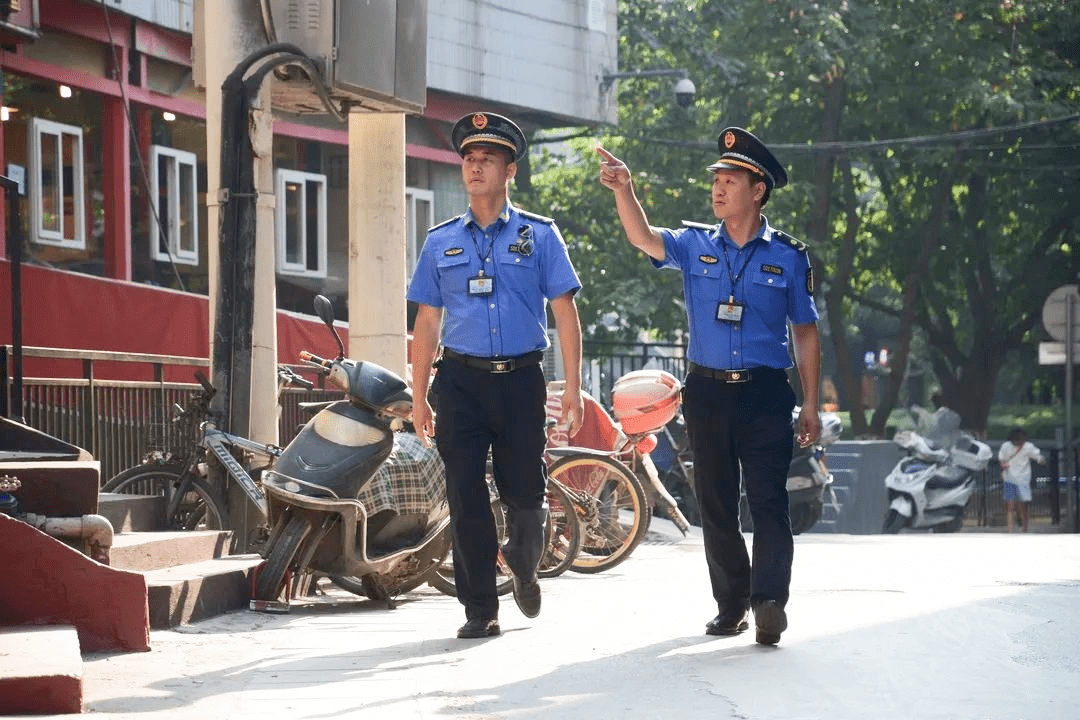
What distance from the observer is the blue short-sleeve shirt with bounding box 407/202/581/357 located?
7828 mm

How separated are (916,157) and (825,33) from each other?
114 inches

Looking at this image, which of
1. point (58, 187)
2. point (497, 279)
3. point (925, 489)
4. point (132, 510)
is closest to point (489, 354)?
point (497, 279)

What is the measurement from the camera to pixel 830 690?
245 inches

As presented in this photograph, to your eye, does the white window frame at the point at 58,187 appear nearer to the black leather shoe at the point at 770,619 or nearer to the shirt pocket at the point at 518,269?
the shirt pocket at the point at 518,269

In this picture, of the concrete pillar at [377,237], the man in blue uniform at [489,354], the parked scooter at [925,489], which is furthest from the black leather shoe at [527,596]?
the parked scooter at [925,489]

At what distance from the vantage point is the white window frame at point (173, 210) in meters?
21.2

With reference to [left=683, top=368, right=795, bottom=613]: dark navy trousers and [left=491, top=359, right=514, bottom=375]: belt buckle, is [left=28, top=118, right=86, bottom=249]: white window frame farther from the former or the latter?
[left=683, top=368, right=795, bottom=613]: dark navy trousers

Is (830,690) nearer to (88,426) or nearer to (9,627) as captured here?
(9,627)

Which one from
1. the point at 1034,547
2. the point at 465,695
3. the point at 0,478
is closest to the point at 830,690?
the point at 465,695

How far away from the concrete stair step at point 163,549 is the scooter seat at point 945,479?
51.4 feet

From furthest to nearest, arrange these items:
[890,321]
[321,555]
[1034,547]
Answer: [890,321] < [1034,547] < [321,555]

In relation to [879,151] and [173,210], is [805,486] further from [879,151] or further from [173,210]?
[879,151]

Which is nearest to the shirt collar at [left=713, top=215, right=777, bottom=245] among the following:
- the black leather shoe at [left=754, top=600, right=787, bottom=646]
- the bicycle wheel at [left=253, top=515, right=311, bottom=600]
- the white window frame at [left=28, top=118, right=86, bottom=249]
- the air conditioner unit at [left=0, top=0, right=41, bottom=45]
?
the black leather shoe at [left=754, top=600, right=787, bottom=646]

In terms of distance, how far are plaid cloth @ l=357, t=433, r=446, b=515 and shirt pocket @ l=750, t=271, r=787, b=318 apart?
2.33 meters
